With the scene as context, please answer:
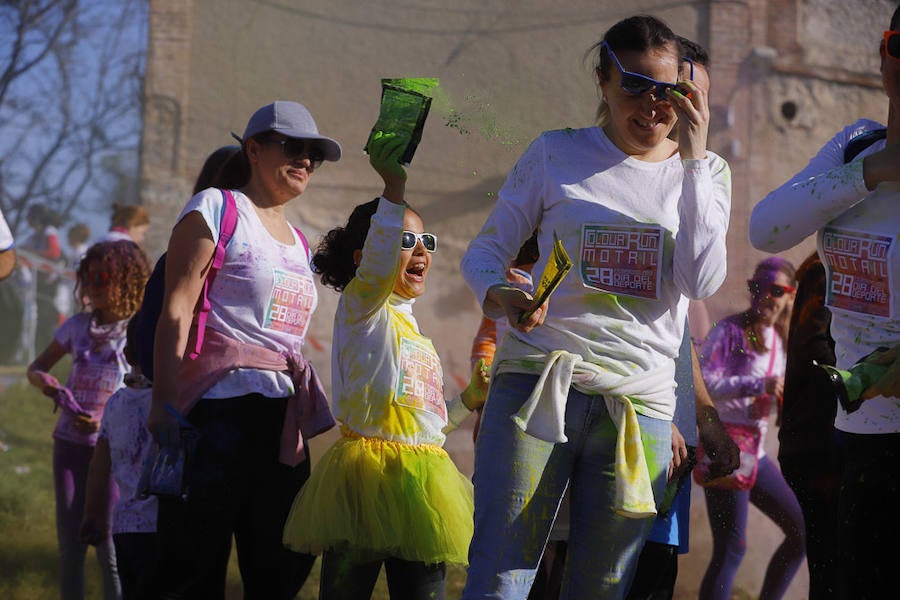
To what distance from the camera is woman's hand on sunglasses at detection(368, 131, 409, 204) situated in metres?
2.83

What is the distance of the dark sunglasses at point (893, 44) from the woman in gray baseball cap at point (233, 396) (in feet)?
6.02

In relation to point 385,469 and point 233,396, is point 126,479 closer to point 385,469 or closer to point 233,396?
point 233,396

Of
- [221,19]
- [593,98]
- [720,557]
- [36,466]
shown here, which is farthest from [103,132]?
[720,557]

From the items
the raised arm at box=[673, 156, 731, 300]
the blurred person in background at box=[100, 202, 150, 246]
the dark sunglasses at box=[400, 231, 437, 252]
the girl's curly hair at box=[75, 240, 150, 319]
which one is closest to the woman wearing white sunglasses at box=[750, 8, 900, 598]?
the raised arm at box=[673, 156, 731, 300]

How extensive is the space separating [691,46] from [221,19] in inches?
207

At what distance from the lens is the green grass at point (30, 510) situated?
Answer: 19.2 feet

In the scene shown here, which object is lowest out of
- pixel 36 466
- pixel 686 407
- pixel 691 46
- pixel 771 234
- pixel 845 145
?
pixel 36 466

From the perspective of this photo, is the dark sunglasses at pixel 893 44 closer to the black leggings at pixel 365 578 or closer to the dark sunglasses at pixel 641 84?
the dark sunglasses at pixel 641 84

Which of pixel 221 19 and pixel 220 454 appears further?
pixel 221 19

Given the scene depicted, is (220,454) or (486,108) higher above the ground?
(486,108)

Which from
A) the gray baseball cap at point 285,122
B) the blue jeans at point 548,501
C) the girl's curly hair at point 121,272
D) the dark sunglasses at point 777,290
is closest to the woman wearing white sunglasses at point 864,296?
the blue jeans at point 548,501

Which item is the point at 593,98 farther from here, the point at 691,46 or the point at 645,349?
the point at 645,349

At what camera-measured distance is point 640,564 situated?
2986 mm

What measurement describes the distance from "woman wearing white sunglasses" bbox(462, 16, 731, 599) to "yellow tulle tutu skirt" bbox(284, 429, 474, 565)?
65cm
